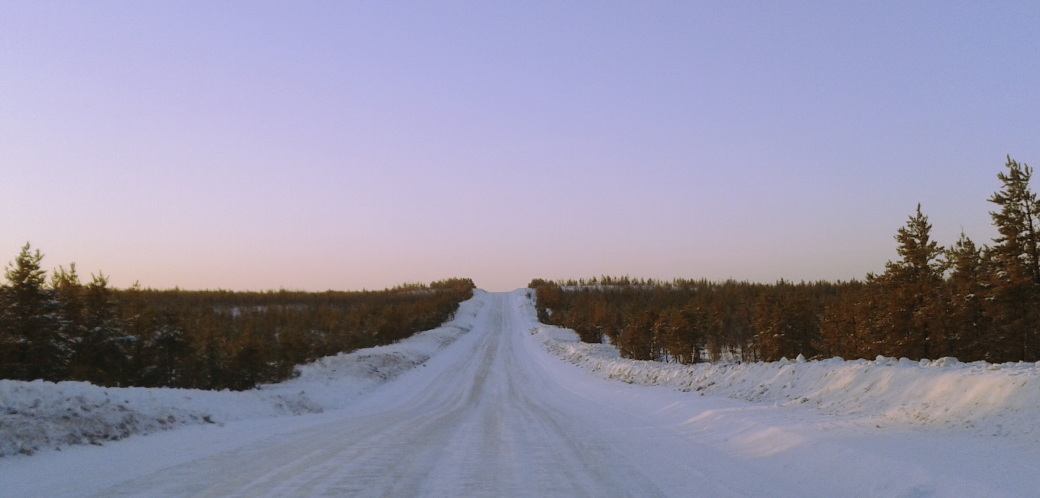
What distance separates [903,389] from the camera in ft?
30.8

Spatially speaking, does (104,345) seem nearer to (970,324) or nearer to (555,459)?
(555,459)

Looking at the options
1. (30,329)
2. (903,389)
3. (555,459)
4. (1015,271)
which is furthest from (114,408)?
(1015,271)

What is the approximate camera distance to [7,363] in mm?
17062

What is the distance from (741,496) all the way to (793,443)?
2354 millimetres

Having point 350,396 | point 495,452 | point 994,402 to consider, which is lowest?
point 350,396

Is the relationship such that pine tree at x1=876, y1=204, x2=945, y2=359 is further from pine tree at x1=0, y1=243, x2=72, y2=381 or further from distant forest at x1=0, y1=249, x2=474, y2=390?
pine tree at x1=0, y1=243, x2=72, y2=381

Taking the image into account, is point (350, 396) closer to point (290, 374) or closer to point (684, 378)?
point (290, 374)

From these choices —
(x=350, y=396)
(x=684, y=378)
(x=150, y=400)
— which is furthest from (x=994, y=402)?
(x=350, y=396)

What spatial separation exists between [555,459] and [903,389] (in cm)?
617

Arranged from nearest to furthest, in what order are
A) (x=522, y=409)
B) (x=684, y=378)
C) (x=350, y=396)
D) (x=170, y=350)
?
1. (x=522, y=409)
2. (x=684, y=378)
3. (x=350, y=396)
4. (x=170, y=350)

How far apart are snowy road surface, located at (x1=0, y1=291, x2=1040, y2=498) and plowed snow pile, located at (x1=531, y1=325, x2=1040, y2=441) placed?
56 cm

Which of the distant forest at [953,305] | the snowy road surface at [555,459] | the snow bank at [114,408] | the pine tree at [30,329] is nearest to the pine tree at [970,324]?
the distant forest at [953,305]

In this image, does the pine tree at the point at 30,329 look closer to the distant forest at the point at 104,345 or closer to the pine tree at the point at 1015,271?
the distant forest at the point at 104,345

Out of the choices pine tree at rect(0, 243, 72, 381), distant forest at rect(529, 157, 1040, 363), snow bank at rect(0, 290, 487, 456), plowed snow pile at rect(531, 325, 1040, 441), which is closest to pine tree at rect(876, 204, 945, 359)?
distant forest at rect(529, 157, 1040, 363)
